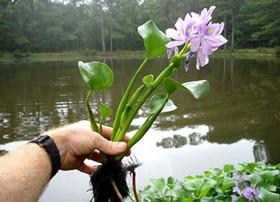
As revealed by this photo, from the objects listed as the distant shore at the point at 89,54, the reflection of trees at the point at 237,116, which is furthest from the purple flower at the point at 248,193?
the distant shore at the point at 89,54

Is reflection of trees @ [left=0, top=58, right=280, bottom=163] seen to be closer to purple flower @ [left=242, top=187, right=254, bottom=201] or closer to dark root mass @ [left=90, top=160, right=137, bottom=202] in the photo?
purple flower @ [left=242, top=187, right=254, bottom=201]

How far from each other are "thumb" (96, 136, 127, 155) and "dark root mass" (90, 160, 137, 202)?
0.19 feet

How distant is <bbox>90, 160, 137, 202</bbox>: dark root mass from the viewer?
3.00 feet

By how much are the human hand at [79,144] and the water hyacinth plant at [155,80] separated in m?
0.04

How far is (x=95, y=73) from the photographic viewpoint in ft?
2.86

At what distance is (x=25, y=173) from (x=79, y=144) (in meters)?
0.18

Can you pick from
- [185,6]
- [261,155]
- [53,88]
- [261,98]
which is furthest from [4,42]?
[261,155]

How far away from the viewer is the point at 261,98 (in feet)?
21.7

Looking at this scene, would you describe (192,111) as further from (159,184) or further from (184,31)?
(184,31)

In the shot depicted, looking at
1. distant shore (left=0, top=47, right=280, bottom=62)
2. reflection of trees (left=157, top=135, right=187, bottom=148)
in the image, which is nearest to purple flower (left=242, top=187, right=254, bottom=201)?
reflection of trees (left=157, top=135, right=187, bottom=148)

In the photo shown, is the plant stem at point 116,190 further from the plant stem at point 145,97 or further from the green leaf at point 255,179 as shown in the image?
the green leaf at point 255,179

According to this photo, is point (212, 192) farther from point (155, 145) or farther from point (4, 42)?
point (4, 42)

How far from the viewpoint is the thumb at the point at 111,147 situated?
876 millimetres

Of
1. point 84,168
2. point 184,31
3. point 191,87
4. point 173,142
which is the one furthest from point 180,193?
point 173,142
